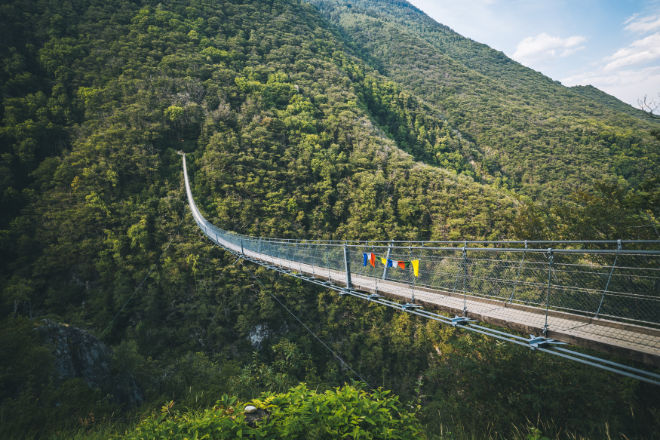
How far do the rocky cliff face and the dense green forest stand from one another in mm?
364

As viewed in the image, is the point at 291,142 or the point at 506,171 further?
the point at 506,171

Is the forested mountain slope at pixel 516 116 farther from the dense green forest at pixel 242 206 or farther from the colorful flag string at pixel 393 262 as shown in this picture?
the colorful flag string at pixel 393 262

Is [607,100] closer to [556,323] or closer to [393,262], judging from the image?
[393,262]

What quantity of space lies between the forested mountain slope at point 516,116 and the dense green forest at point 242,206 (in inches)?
19.4

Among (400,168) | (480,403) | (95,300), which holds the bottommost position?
(95,300)

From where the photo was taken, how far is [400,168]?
103 ft

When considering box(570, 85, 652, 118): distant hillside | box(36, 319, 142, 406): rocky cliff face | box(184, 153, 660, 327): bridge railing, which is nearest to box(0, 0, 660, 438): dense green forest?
box(36, 319, 142, 406): rocky cliff face

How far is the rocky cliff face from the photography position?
909 cm

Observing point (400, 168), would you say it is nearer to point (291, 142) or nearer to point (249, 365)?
point (291, 142)

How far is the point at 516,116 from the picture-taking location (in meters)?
52.5

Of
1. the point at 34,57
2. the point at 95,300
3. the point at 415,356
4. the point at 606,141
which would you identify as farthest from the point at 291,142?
the point at 606,141

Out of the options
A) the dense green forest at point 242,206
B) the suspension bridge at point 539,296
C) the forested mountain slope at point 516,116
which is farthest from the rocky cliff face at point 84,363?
the forested mountain slope at point 516,116

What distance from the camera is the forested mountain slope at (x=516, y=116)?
36375 millimetres

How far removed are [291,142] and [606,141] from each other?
43.4m
